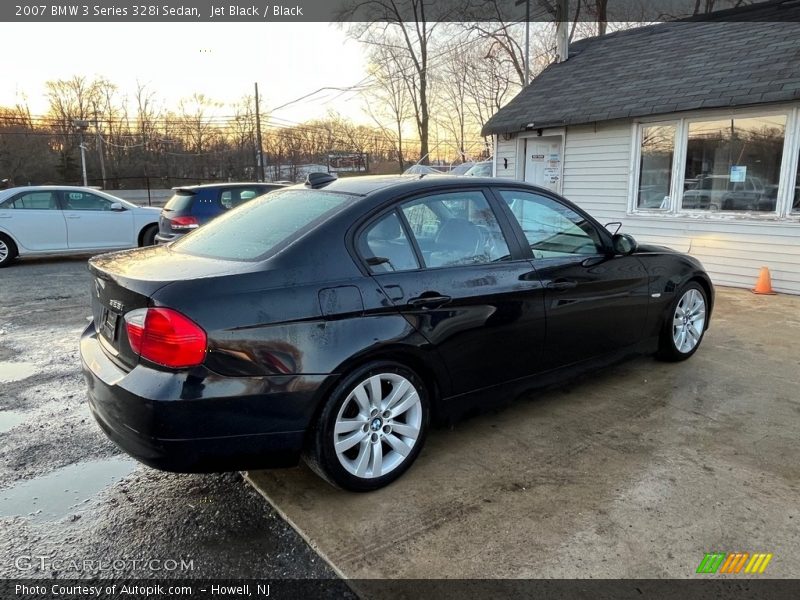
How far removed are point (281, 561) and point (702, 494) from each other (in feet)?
6.84

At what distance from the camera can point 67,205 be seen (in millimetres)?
10664

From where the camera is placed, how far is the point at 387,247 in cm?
293

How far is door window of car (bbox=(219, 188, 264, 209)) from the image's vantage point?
944cm

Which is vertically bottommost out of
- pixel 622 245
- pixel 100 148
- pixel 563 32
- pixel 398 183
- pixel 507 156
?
pixel 622 245

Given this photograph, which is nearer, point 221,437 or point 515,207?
point 221,437

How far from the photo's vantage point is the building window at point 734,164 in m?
7.64

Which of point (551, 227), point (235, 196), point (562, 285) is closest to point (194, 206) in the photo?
point (235, 196)

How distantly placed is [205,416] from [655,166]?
28.0ft

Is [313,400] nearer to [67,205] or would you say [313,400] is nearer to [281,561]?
[281,561]

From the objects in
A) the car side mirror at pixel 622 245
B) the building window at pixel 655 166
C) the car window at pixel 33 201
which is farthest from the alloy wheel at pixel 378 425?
the car window at pixel 33 201

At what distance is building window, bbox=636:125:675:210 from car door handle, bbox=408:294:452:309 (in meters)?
7.16

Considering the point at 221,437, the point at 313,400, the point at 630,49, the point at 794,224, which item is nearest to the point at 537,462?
the point at 313,400

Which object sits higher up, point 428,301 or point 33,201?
point 33,201

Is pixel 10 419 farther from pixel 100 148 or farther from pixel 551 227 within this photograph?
pixel 100 148
